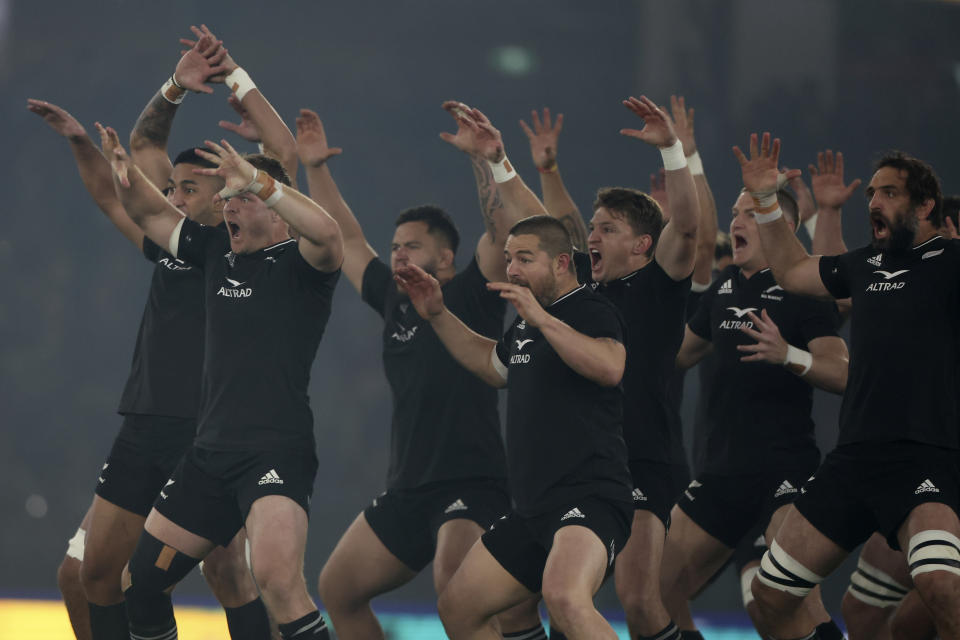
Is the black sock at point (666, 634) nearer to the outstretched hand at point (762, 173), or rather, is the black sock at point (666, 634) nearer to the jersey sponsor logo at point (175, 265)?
the outstretched hand at point (762, 173)

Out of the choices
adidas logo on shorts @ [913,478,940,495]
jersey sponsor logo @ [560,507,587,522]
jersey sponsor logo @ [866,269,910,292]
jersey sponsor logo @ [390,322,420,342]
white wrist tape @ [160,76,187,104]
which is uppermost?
white wrist tape @ [160,76,187,104]

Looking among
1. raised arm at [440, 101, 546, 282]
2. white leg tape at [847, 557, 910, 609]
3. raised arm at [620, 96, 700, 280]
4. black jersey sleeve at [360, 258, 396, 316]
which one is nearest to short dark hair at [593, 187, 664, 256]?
raised arm at [620, 96, 700, 280]

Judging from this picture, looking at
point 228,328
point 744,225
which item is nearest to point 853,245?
point 744,225

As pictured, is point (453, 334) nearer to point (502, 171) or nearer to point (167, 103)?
point (502, 171)

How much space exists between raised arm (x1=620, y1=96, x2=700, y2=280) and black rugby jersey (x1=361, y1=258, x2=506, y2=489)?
98cm

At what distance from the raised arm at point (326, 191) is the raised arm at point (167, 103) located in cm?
63

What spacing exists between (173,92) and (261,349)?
1787 millimetres

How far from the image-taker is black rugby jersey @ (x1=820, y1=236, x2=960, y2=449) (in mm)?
4727

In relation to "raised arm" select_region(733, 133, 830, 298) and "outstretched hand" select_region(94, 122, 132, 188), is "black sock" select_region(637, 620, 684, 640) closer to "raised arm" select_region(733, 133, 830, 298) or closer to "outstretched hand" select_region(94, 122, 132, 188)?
"raised arm" select_region(733, 133, 830, 298)

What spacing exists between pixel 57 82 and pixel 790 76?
6616 mm

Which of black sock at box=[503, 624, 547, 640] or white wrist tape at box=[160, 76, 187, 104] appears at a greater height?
white wrist tape at box=[160, 76, 187, 104]

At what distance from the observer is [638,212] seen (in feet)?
18.6

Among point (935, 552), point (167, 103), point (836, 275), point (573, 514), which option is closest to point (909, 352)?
point (836, 275)

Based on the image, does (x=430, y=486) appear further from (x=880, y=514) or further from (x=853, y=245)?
(x=853, y=245)
